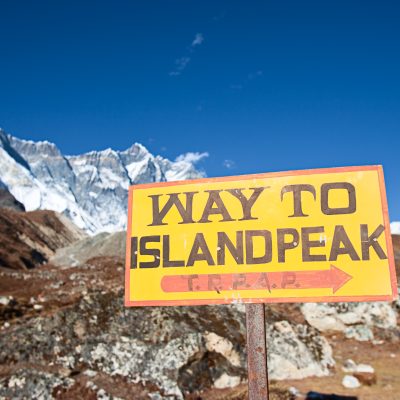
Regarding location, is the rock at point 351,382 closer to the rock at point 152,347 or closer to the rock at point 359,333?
the rock at point 152,347

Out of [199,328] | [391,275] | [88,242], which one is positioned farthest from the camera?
[88,242]

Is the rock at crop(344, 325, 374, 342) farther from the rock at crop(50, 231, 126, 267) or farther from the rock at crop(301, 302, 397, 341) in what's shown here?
the rock at crop(50, 231, 126, 267)

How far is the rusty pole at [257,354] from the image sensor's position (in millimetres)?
3854

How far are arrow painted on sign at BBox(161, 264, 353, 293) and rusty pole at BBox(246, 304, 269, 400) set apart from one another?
0.25 metres

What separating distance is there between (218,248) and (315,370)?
42.9 feet

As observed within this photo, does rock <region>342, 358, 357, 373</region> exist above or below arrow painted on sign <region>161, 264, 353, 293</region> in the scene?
below

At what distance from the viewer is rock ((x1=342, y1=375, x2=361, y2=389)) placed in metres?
13.8

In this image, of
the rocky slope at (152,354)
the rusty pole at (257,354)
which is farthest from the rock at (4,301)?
the rusty pole at (257,354)

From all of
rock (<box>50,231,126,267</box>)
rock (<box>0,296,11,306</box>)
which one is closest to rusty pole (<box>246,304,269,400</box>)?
rock (<box>0,296,11,306</box>)

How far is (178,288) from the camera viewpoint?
13.8ft

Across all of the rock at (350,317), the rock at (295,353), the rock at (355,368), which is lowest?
the rock at (355,368)

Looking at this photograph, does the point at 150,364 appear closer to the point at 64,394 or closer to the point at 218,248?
the point at 64,394

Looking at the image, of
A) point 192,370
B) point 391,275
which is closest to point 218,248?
point 391,275

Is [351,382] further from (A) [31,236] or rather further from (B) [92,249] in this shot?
(A) [31,236]
